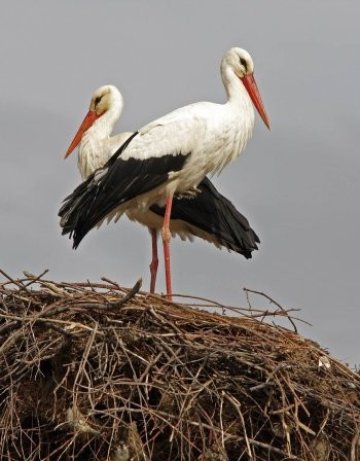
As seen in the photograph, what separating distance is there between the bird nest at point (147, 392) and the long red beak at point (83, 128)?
379cm

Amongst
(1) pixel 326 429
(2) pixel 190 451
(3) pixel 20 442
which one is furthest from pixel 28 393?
(1) pixel 326 429

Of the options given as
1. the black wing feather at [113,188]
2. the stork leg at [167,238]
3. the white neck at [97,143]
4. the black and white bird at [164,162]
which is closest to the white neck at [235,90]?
the black and white bird at [164,162]

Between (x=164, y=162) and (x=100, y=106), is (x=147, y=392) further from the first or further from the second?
(x=100, y=106)

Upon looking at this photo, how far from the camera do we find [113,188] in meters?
10.4

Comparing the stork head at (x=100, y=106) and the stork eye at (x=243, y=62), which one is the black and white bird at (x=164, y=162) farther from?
the stork head at (x=100, y=106)

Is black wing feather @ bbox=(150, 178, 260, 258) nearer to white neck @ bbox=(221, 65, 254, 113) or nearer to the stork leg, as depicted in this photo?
the stork leg

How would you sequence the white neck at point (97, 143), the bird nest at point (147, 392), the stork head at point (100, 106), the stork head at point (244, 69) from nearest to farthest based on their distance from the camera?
the bird nest at point (147, 392) < the stork head at point (244, 69) < the white neck at point (97, 143) < the stork head at point (100, 106)

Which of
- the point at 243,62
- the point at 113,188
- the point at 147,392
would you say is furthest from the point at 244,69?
the point at 147,392

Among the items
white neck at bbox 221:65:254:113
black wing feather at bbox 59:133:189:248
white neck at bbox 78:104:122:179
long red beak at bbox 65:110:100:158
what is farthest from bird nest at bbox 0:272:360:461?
long red beak at bbox 65:110:100:158

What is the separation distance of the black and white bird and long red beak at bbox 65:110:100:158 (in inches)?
52.0

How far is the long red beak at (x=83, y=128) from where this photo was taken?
12.0 metres

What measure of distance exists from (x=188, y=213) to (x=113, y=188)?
1.13 meters

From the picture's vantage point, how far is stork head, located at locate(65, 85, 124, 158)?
39.4 feet

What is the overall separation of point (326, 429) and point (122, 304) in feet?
4.79
